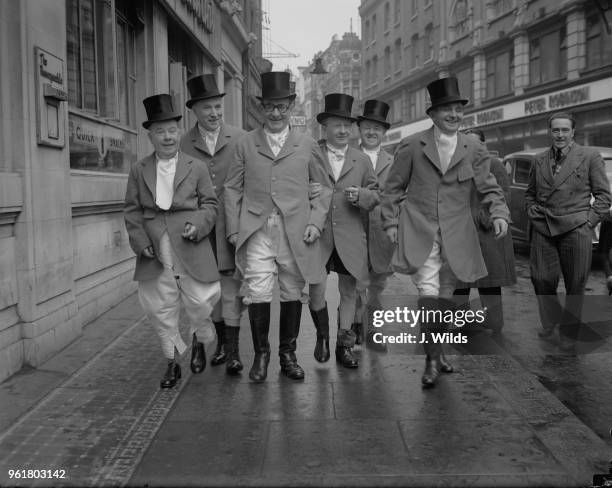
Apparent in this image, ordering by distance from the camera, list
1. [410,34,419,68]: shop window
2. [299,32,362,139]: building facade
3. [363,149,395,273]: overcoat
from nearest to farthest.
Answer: [363,149,395,273]: overcoat < [410,34,419,68]: shop window < [299,32,362,139]: building facade

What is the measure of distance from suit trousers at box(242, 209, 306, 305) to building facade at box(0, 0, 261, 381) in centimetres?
175

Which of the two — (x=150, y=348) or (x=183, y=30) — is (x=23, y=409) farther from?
(x=183, y=30)

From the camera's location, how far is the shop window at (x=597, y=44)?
24688mm

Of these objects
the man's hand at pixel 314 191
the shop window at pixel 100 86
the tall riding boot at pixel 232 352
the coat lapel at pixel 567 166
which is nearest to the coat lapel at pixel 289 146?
the man's hand at pixel 314 191

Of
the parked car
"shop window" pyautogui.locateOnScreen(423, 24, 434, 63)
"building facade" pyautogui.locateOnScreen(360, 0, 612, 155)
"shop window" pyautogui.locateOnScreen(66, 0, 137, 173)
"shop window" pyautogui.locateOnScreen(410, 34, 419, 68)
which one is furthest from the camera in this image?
"shop window" pyautogui.locateOnScreen(410, 34, 419, 68)

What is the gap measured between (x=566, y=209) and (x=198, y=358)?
3409 millimetres

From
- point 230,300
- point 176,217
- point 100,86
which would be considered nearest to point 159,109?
point 176,217

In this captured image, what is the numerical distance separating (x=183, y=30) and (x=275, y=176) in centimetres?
1002

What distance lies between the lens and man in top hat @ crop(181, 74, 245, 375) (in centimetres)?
549

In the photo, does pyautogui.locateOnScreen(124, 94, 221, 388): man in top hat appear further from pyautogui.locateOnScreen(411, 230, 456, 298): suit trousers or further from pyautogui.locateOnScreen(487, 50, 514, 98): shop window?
pyautogui.locateOnScreen(487, 50, 514, 98): shop window

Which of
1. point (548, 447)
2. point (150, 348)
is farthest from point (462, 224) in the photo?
point (150, 348)

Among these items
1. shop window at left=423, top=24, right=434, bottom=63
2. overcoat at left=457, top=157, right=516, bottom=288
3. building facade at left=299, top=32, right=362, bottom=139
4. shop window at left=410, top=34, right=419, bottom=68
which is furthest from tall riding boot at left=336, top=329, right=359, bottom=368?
building facade at left=299, top=32, right=362, bottom=139

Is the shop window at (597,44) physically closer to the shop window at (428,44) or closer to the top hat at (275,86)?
the shop window at (428,44)

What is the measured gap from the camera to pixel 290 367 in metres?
5.32
